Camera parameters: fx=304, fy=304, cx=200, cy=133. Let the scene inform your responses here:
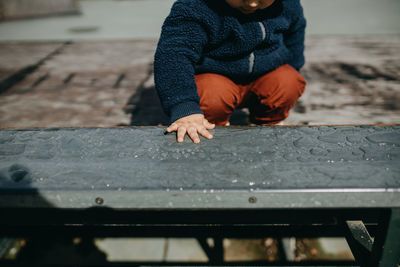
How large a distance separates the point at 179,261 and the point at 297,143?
95cm

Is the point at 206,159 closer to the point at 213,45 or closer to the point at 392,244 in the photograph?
the point at 392,244

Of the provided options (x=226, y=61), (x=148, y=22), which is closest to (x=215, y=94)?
(x=226, y=61)

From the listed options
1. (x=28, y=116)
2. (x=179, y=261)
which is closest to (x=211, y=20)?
(x=179, y=261)

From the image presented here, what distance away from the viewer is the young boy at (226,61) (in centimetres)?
126

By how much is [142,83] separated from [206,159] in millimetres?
1909

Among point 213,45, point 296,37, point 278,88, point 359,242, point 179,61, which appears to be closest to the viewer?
point 359,242

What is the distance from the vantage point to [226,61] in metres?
1.50

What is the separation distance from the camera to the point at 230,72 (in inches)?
59.9

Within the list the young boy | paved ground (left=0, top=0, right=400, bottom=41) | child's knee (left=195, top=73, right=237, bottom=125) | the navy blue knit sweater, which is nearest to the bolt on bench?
the young boy

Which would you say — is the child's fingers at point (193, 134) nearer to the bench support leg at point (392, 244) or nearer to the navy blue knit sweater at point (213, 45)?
the navy blue knit sweater at point (213, 45)

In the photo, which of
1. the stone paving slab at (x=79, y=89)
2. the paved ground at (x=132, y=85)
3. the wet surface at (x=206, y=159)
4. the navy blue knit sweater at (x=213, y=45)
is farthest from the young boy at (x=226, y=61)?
the stone paving slab at (x=79, y=89)

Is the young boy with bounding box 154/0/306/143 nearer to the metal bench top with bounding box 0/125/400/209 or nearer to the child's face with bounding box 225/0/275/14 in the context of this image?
the child's face with bounding box 225/0/275/14

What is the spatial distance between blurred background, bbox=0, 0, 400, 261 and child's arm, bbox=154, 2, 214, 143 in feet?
2.60

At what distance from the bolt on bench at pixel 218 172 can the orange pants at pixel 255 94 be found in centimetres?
46
